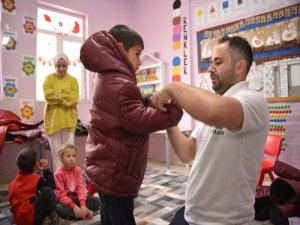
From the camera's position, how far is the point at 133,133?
2.89 ft

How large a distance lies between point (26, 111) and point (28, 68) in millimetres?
654

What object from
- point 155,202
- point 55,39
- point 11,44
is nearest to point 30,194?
point 155,202

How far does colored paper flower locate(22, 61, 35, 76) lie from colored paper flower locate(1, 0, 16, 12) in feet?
2.55

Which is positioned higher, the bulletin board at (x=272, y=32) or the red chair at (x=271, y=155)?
the bulletin board at (x=272, y=32)

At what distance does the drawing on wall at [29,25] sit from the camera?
3.79 metres

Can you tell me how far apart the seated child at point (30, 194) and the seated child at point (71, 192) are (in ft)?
0.45

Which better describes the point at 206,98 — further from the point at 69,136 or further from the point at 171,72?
the point at 171,72

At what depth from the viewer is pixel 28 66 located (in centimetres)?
383

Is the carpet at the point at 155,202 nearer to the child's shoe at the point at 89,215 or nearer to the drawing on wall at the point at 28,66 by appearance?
the child's shoe at the point at 89,215

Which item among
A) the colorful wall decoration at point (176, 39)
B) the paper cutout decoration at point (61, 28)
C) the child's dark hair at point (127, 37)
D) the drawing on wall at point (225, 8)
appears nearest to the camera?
the child's dark hair at point (127, 37)

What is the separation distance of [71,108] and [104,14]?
2.45 metres

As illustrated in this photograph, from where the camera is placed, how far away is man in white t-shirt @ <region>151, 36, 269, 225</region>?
766mm

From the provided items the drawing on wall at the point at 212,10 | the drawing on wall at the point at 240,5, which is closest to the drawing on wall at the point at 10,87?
the drawing on wall at the point at 212,10

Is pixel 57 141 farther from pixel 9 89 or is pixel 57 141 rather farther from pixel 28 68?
pixel 28 68
